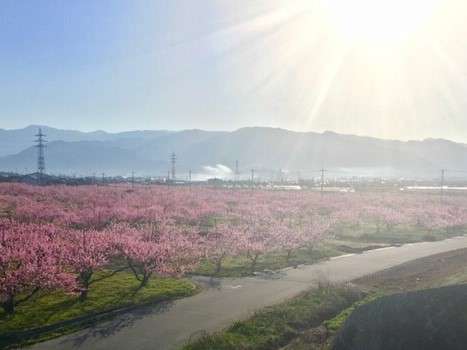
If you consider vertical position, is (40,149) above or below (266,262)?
above

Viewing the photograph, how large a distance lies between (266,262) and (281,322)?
1033 cm

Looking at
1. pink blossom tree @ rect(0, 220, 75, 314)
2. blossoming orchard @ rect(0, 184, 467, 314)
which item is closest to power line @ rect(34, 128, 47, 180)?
blossoming orchard @ rect(0, 184, 467, 314)

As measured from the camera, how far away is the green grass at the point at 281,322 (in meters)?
13.1

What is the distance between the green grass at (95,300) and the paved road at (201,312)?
835mm

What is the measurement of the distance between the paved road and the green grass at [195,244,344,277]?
A: 3.37ft

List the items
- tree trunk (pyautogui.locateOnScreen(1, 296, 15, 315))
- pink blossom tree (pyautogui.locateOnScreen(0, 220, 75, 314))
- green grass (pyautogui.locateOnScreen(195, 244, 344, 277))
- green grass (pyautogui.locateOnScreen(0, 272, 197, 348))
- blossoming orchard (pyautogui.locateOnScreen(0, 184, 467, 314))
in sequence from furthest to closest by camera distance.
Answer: green grass (pyautogui.locateOnScreen(195, 244, 344, 277)) → blossoming orchard (pyautogui.locateOnScreen(0, 184, 467, 314)) → tree trunk (pyautogui.locateOnScreen(1, 296, 15, 315)) → pink blossom tree (pyautogui.locateOnScreen(0, 220, 75, 314)) → green grass (pyautogui.locateOnScreen(0, 272, 197, 348))

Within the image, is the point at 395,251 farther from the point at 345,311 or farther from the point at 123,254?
the point at 123,254

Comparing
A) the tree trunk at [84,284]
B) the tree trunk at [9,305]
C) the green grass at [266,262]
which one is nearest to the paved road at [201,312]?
the green grass at [266,262]

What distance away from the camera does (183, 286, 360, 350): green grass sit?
13.1m

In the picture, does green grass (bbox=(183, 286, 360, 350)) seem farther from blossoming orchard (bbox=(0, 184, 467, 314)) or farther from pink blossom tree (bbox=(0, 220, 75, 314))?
pink blossom tree (bbox=(0, 220, 75, 314))

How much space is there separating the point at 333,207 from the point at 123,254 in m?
37.5

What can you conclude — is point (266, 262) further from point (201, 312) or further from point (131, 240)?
point (201, 312)

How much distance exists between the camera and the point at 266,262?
2536 cm

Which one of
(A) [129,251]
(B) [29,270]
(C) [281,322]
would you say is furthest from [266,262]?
(B) [29,270]
